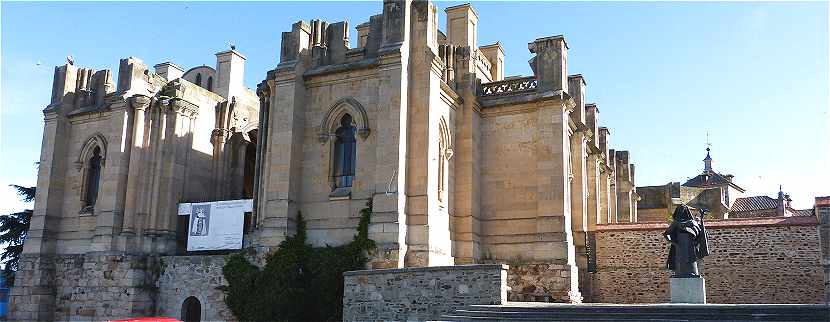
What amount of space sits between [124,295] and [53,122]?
8841mm

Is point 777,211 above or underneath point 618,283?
above

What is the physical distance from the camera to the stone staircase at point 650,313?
46.9 feet

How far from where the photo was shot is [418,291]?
18.0 meters

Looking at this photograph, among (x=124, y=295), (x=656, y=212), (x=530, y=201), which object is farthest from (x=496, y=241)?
(x=656, y=212)

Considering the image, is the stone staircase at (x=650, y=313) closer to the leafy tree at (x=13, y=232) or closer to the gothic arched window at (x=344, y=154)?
the gothic arched window at (x=344, y=154)

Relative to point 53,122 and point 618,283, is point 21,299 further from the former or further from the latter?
point 618,283

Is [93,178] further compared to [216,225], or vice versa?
[93,178]

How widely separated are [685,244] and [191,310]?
54.3 feet

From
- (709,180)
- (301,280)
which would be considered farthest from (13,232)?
(709,180)

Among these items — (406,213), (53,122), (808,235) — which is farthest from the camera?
(53,122)

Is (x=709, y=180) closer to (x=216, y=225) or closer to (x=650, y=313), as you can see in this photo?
(x=216, y=225)

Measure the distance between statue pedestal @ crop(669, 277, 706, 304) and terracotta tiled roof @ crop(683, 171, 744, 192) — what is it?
181ft

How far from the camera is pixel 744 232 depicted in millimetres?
23906

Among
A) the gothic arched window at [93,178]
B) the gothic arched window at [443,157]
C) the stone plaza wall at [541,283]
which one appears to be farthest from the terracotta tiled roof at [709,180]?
the gothic arched window at [93,178]
